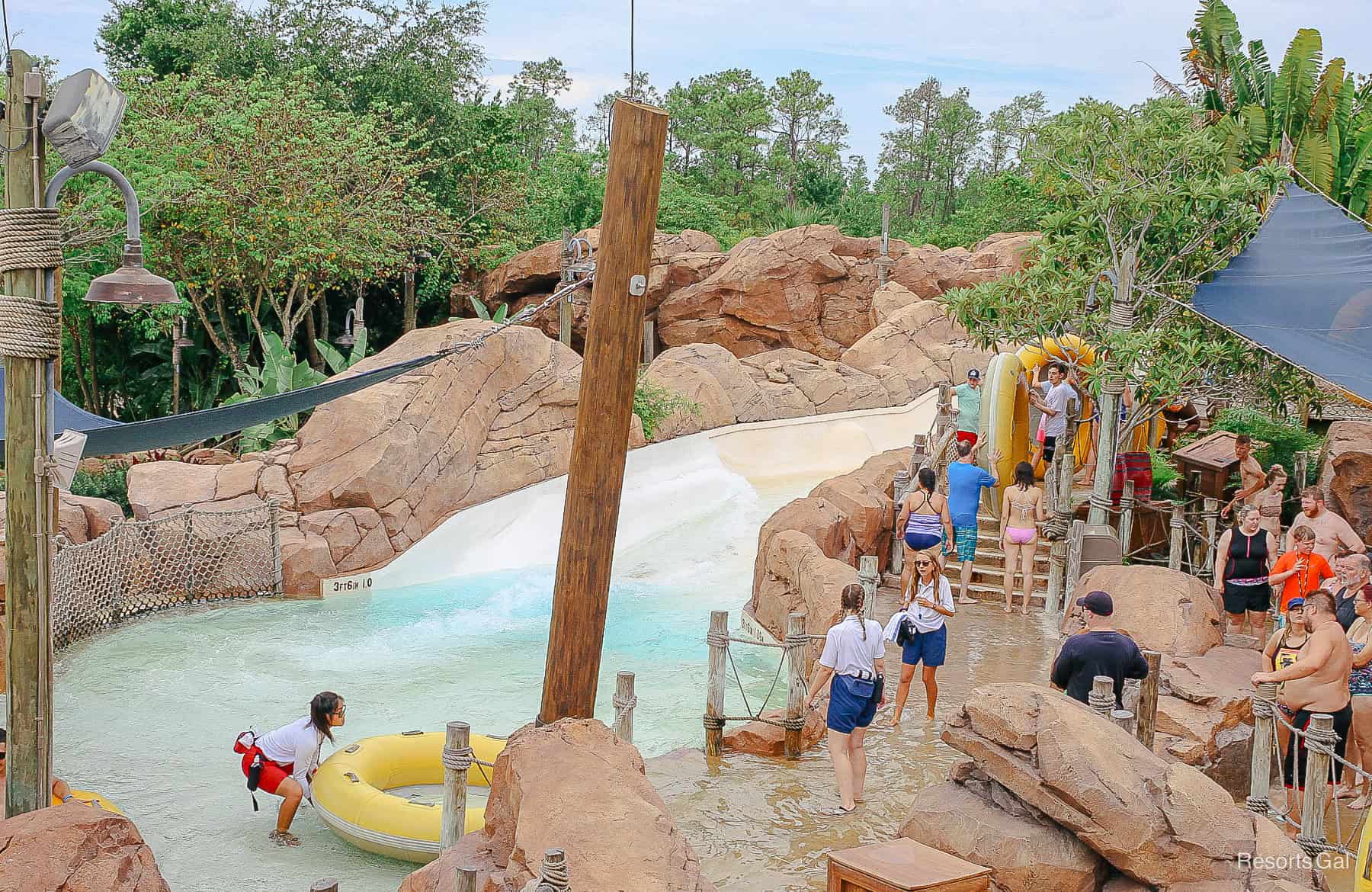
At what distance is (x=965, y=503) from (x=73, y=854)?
22.4ft

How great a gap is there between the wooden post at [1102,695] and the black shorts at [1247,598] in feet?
10.4

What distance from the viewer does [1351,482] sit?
10.0m

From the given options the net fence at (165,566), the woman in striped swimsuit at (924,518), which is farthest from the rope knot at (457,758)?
the net fence at (165,566)

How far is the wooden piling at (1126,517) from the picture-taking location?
1028cm

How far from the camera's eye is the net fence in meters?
10.4

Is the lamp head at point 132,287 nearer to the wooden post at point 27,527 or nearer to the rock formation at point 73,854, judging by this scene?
the wooden post at point 27,527

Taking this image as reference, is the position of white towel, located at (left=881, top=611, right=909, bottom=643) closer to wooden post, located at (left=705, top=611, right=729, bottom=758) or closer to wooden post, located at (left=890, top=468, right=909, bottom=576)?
wooden post, located at (left=705, top=611, right=729, bottom=758)

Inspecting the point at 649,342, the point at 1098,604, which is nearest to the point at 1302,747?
the point at 1098,604

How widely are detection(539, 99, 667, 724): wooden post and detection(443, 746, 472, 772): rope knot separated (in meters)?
0.70

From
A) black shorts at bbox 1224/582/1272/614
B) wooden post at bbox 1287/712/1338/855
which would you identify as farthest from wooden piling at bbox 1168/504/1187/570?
wooden post at bbox 1287/712/1338/855

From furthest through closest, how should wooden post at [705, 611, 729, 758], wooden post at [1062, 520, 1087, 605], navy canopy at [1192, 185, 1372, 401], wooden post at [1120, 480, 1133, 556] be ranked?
wooden post at [1120, 480, 1133, 556] < wooden post at [1062, 520, 1087, 605] < navy canopy at [1192, 185, 1372, 401] < wooden post at [705, 611, 729, 758]

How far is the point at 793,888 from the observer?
16.5 ft

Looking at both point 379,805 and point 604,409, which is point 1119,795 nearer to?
point 604,409

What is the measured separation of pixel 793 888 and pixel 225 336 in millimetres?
14955
